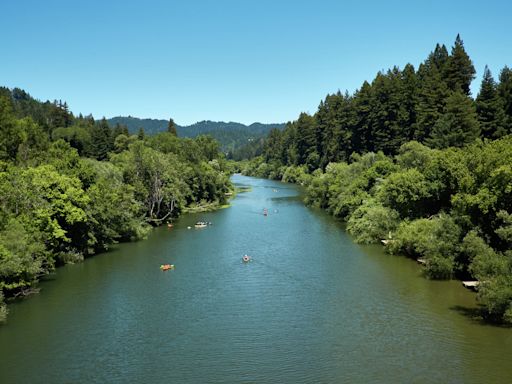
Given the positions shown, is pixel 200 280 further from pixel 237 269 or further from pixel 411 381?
pixel 411 381

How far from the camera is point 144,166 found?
230ft

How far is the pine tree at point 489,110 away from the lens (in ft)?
225

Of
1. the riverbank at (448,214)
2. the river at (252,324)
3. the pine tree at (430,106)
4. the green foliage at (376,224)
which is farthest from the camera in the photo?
the pine tree at (430,106)

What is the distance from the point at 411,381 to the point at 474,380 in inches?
123

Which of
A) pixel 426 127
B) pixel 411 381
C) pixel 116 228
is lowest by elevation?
pixel 411 381

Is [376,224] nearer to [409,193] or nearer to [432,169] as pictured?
[409,193]

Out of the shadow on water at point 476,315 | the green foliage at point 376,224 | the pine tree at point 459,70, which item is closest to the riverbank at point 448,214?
the green foliage at point 376,224

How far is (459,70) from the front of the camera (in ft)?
278

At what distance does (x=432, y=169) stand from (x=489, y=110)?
32.6m

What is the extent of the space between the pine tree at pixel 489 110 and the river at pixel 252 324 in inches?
1247

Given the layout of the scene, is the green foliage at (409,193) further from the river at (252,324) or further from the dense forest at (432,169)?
the river at (252,324)

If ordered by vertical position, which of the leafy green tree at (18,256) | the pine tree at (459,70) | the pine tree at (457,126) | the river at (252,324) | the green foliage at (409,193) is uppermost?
the pine tree at (459,70)

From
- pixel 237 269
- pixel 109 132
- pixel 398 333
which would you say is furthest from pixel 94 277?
pixel 109 132

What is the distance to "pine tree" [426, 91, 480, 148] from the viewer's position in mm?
66000
